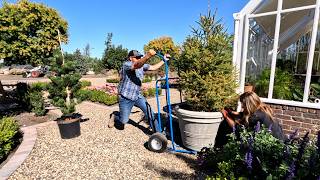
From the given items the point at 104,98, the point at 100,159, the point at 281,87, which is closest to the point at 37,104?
the point at 104,98

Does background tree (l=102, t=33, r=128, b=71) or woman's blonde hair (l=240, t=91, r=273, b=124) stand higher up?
background tree (l=102, t=33, r=128, b=71)

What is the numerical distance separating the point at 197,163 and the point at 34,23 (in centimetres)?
2295

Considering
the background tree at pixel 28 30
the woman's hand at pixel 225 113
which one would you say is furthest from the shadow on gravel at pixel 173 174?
the background tree at pixel 28 30

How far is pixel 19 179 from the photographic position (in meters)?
3.19

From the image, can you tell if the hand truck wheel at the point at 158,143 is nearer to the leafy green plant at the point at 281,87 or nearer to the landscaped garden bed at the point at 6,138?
the landscaped garden bed at the point at 6,138

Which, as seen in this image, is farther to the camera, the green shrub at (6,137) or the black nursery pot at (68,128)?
the black nursery pot at (68,128)

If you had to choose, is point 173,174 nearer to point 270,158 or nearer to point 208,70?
point 270,158

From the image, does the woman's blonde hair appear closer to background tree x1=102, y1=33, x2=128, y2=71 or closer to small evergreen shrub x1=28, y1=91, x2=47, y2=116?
small evergreen shrub x1=28, y1=91, x2=47, y2=116

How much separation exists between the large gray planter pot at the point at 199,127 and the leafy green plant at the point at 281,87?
64.6 inches

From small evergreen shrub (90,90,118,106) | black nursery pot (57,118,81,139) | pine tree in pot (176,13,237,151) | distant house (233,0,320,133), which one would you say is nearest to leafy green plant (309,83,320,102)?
distant house (233,0,320,133)

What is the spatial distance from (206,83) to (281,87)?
1908 mm

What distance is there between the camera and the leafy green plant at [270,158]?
2.02m

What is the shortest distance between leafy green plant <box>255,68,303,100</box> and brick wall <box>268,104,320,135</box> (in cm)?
35

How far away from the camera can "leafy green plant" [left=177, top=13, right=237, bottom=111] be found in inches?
159
